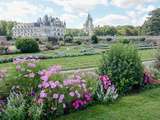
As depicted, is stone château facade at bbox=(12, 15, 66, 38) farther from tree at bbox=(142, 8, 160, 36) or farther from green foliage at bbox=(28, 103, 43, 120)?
green foliage at bbox=(28, 103, 43, 120)

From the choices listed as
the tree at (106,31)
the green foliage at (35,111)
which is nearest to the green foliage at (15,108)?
the green foliage at (35,111)

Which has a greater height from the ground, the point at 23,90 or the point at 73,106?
the point at 23,90

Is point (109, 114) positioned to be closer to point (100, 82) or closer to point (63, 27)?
point (100, 82)

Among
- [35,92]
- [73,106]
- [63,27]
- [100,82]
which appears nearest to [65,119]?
[73,106]

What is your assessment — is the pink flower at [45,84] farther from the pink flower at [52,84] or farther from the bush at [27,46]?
the bush at [27,46]

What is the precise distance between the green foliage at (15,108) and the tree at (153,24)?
7889cm

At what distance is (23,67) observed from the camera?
6133mm

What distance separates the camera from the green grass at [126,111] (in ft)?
19.4

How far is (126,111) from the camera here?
631 centimetres

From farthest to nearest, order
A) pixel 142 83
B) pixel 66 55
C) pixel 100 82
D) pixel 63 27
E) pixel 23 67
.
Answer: pixel 63 27 < pixel 66 55 < pixel 142 83 < pixel 100 82 < pixel 23 67

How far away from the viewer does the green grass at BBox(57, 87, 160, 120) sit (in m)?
5.91

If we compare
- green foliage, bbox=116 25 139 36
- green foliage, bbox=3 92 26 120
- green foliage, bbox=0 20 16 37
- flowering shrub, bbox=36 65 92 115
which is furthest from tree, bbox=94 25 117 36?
green foliage, bbox=3 92 26 120

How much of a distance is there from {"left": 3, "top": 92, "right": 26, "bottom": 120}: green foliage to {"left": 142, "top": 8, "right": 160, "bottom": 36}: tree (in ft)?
259

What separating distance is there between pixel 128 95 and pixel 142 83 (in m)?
0.93
